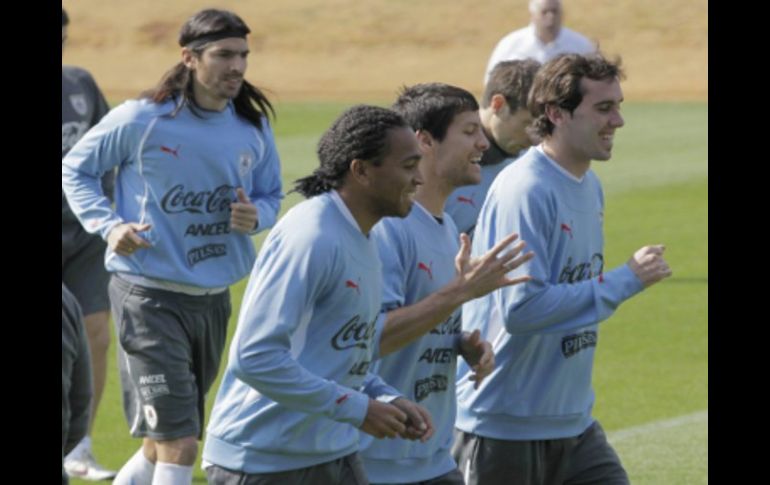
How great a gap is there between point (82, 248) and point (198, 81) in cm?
200

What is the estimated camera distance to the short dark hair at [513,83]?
789 cm

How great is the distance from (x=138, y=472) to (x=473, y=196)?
2024 millimetres

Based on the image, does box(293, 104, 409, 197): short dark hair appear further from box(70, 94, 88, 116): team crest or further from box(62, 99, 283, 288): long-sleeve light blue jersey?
box(70, 94, 88, 116): team crest

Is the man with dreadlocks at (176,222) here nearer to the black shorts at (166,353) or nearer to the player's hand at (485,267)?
the black shorts at (166,353)

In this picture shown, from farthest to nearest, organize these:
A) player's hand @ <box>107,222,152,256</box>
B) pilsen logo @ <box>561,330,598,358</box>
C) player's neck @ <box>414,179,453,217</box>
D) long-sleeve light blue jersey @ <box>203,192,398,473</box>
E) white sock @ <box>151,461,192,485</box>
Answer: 1. player's hand @ <box>107,222,152,256</box>
2. white sock @ <box>151,461,192,485</box>
3. pilsen logo @ <box>561,330,598,358</box>
4. player's neck @ <box>414,179,453,217</box>
5. long-sleeve light blue jersey @ <box>203,192,398,473</box>

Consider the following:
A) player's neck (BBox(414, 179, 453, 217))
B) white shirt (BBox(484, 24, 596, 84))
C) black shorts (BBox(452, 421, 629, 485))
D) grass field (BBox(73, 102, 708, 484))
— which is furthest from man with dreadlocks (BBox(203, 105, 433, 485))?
white shirt (BBox(484, 24, 596, 84))

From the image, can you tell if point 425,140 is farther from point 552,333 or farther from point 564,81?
point 552,333

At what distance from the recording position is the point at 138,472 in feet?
27.5

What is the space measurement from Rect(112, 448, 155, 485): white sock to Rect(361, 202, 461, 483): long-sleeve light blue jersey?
2.27 metres

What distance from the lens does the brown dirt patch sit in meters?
32.7

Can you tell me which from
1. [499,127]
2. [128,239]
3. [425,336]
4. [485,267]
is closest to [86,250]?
[128,239]

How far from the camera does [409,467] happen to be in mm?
6352
